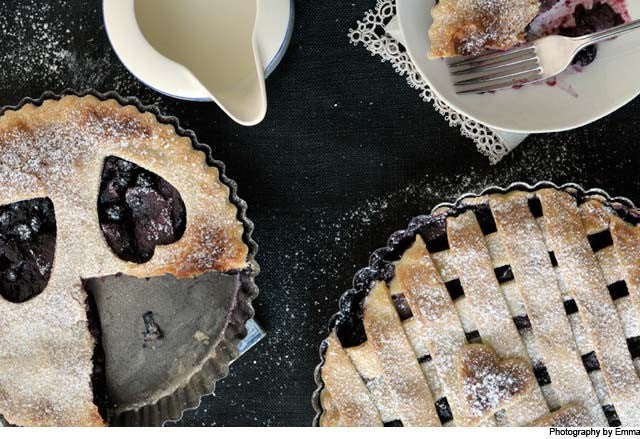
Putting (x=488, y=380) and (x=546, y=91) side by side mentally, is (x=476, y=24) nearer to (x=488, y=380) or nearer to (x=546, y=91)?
(x=546, y=91)

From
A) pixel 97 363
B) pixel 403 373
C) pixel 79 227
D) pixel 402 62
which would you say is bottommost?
pixel 97 363

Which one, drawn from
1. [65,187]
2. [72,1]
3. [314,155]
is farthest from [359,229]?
[72,1]

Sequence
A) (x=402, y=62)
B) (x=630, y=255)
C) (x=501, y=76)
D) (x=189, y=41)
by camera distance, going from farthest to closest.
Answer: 1. (x=402, y=62)
2. (x=189, y=41)
3. (x=501, y=76)
4. (x=630, y=255)

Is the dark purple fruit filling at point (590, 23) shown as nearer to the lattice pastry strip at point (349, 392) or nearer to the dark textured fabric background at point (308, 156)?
the dark textured fabric background at point (308, 156)

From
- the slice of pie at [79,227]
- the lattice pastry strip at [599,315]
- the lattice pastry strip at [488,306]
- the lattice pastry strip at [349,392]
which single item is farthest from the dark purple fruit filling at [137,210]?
the lattice pastry strip at [599,315]

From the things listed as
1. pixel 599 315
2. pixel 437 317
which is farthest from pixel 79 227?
pixel 599 315
